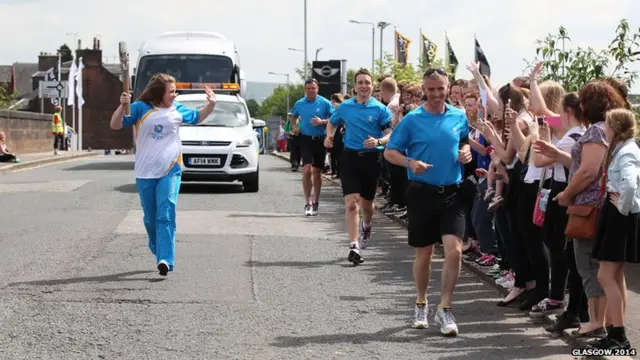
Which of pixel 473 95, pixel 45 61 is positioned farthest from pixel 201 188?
pixel 45 61

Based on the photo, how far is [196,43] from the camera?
95.2 ft

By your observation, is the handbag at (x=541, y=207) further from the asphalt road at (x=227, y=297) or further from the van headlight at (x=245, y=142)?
the van headlight at (x=245, y=142)

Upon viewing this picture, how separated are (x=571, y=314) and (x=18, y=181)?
17.9 meters

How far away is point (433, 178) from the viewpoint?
8.20m

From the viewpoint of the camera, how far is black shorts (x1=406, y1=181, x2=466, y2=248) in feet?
26.7

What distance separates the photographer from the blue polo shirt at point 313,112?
16.4 metres

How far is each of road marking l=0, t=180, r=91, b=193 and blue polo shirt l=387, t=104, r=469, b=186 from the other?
43.6 ft

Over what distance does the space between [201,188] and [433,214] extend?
47.9 feet

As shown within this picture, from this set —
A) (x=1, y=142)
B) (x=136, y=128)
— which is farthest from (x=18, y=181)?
(x=136, y=128)

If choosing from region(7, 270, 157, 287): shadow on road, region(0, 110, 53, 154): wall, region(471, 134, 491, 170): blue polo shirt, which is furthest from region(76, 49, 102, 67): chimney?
region(7, 270, 157, 287): shadow on road

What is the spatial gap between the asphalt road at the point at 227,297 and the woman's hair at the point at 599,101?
1.52m

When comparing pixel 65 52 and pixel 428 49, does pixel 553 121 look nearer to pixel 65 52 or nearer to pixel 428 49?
pixel 428 49

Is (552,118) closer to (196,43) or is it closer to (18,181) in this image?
(18,181)
